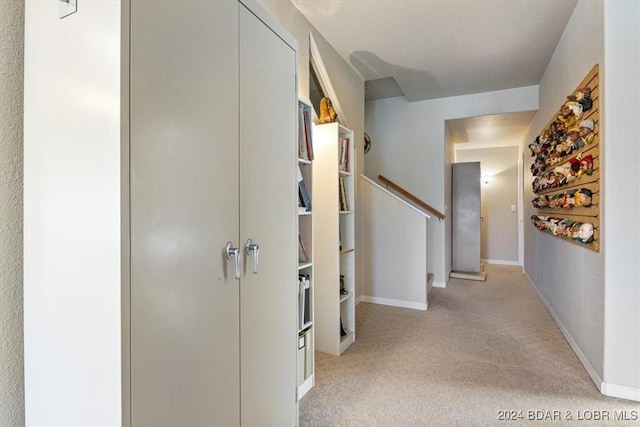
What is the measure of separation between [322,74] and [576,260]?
246 cm

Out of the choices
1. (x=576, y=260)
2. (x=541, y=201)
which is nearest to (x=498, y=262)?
(x=541, y=201)

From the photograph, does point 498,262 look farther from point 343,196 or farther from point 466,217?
point 343,196

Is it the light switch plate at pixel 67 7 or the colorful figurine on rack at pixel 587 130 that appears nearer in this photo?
the light switch plate at pixel 67 7

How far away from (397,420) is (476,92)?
3.91 meters

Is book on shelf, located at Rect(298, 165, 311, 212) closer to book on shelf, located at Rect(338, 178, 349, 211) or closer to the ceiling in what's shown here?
book on shelf, located at Rect(338, 178, 349, 211)

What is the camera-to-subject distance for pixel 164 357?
2.51 feet

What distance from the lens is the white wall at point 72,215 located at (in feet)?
2.20

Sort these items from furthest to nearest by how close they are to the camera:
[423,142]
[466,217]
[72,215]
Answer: [466,217], [423,142], [72,215]

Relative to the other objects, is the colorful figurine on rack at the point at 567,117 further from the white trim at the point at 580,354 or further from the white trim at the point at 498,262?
A: the white trim at the point at 498,262

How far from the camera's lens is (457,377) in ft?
6.56

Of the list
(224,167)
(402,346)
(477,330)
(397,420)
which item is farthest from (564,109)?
(224,167)

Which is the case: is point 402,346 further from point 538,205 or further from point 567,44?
point 567,44

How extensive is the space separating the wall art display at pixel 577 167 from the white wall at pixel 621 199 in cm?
12

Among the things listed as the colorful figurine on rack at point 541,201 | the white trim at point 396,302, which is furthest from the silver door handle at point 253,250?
the colorful figurine on rack at point 541,201
